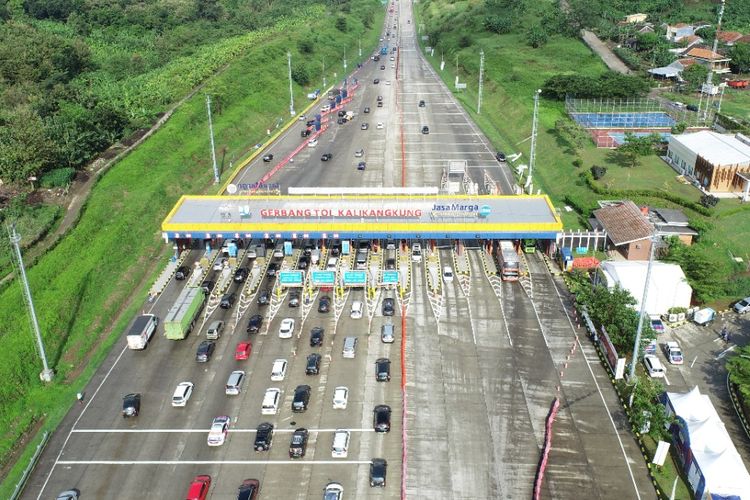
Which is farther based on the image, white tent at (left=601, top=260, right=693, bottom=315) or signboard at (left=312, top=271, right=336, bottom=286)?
signboard at (left=312, top=271, right=336, bottom=286)

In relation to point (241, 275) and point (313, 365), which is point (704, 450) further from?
point (241, 275)

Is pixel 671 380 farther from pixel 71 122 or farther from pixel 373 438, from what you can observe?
pixel 71 122

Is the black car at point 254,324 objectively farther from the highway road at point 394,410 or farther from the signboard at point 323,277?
the signboard at point 323,277

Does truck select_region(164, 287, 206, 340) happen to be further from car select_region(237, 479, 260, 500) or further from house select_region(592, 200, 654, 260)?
house select_region(592, 200, 654, 260)

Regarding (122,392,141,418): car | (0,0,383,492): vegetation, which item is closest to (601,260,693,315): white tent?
(122,392,141,418): car

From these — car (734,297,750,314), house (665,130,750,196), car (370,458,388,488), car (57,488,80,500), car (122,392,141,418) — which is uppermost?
house (665,130,750,196)

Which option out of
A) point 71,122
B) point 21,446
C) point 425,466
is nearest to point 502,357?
point 425,466

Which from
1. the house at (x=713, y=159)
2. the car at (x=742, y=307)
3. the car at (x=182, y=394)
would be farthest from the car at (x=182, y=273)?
the house at (x=713, y=159)
